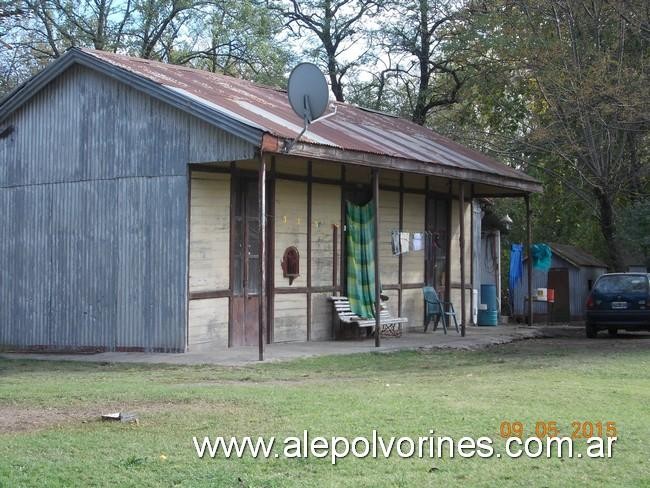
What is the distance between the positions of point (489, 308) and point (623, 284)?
426 centimetres

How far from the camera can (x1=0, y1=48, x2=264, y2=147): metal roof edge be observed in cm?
1330

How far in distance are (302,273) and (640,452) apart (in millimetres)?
10501

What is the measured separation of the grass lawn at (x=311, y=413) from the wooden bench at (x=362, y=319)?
2.89 m

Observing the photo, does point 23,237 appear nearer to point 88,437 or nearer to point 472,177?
point 472,177

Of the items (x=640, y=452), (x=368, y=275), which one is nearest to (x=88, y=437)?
(x=640, y=452)

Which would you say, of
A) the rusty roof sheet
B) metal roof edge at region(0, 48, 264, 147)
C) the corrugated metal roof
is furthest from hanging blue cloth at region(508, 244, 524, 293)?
metal roof edge at region(0, 48, 264, 147)

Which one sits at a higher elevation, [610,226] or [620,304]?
[610,226]

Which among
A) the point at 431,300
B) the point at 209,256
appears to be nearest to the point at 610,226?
the point at 431,300

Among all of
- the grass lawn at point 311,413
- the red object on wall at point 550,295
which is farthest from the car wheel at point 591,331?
the red object on wall at point 550,295

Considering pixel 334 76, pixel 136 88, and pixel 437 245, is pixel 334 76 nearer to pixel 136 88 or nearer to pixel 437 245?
pixel 437 245

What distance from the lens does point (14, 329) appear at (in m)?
16.6

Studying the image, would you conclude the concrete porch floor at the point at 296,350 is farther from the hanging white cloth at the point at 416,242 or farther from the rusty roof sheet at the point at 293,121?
the rusty roof sheet at the point at 293,121

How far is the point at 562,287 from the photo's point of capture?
26.9 meters

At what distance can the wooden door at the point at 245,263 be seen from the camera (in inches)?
604
